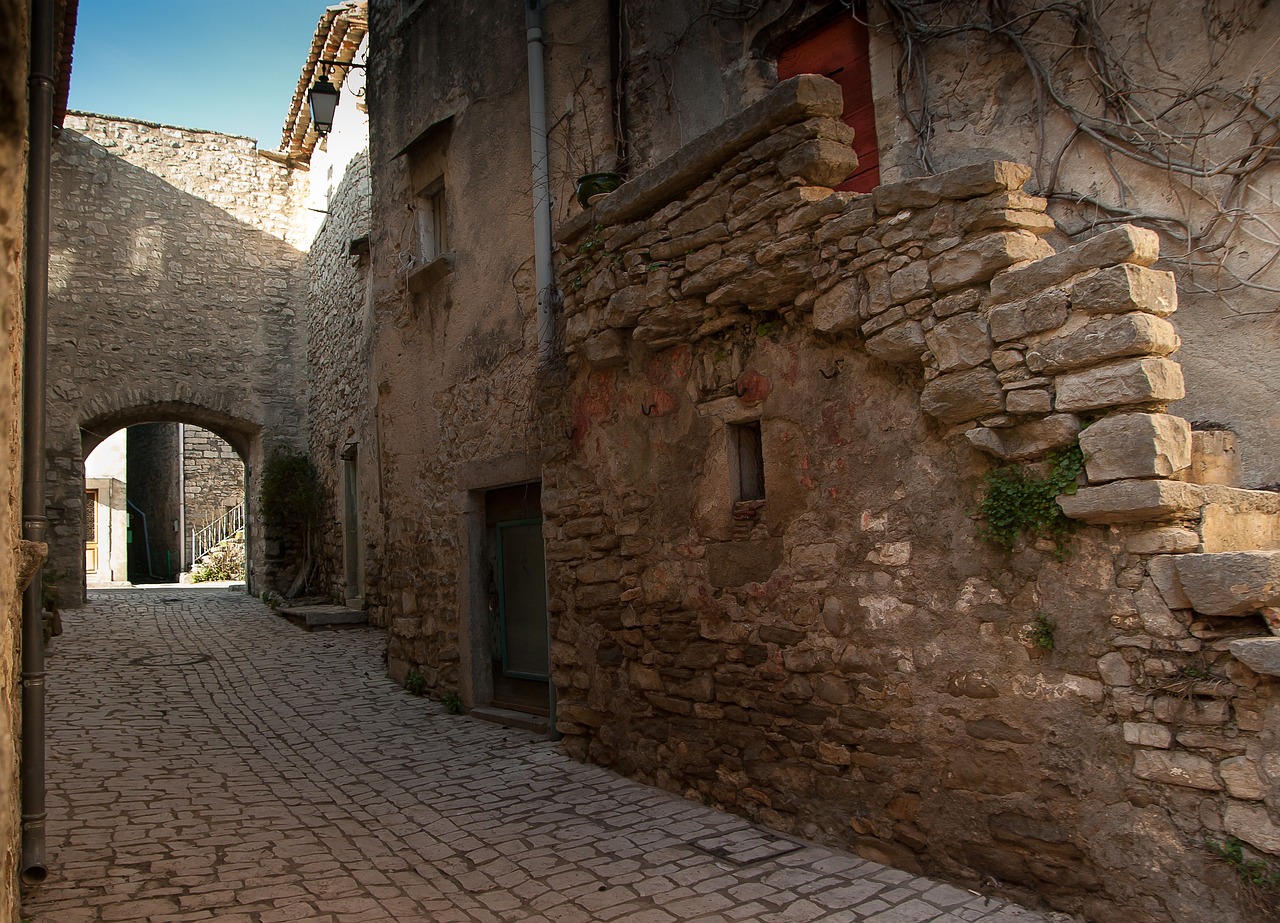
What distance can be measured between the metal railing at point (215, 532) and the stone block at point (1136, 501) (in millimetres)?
21496

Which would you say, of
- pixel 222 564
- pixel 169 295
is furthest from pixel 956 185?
pixel 222 564

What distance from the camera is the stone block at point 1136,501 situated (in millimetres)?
2930

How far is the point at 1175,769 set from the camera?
2.89m

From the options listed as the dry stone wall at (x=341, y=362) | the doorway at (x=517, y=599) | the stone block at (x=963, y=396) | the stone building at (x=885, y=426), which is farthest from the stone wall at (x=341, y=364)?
the stone block at (x=963, y=396)

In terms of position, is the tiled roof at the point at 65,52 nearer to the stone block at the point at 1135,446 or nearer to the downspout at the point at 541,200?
the downspout at the point at 541,200

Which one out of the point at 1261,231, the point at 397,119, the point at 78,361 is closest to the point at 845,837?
the point at 1261,231

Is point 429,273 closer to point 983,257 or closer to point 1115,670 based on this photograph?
point 983,257

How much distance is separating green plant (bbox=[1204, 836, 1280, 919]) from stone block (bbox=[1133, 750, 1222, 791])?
0.16 metres

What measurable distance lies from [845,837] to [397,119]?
23.5 feet

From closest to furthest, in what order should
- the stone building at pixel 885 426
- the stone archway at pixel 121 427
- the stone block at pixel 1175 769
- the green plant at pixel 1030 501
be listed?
the stone block at pixel 1175 769 < the stone building at pixel 885 426 < the green plant at pixel 1030 501 < the stone archway at pixel 121 427

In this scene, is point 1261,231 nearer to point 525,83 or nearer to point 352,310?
point 525,83

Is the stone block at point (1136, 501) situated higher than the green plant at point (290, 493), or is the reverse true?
the green plant at point (290, 493)

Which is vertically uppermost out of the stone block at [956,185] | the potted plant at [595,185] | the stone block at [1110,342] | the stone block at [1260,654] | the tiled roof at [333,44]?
the tiled roof at [333,44]

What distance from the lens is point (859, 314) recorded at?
3881 millimetres
